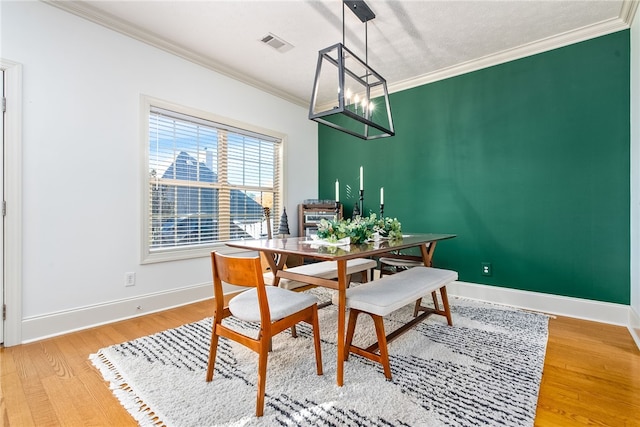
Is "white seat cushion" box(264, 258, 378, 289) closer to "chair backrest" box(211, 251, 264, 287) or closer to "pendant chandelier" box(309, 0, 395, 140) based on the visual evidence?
"chair backrest" box(211, 251, 264, 287)

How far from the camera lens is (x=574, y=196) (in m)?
2.70

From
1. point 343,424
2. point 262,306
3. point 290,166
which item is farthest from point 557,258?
point 290,166

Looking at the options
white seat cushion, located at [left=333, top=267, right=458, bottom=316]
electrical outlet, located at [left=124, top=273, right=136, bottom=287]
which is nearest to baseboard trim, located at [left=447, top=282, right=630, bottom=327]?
white seat cushion, located at [left=333, top=267, right=458, bottom=316]

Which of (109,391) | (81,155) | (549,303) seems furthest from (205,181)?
(549,303)

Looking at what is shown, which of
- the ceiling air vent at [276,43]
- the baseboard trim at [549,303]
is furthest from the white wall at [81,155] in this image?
the baseboard trim at [549,303]

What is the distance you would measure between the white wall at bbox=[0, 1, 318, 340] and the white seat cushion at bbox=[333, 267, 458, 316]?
2.03 meters

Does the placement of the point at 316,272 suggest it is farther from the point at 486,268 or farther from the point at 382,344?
the point at 486,268

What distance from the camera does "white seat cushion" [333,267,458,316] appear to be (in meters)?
1.61

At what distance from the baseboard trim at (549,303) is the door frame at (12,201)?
3843 mm

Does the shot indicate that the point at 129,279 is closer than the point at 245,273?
No

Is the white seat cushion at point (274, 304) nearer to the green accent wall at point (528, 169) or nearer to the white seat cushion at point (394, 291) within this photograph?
the white seat cushion at point (394, 291)

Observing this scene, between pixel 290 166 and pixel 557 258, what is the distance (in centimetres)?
320

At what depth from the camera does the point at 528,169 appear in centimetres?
292

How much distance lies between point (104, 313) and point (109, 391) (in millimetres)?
1155
